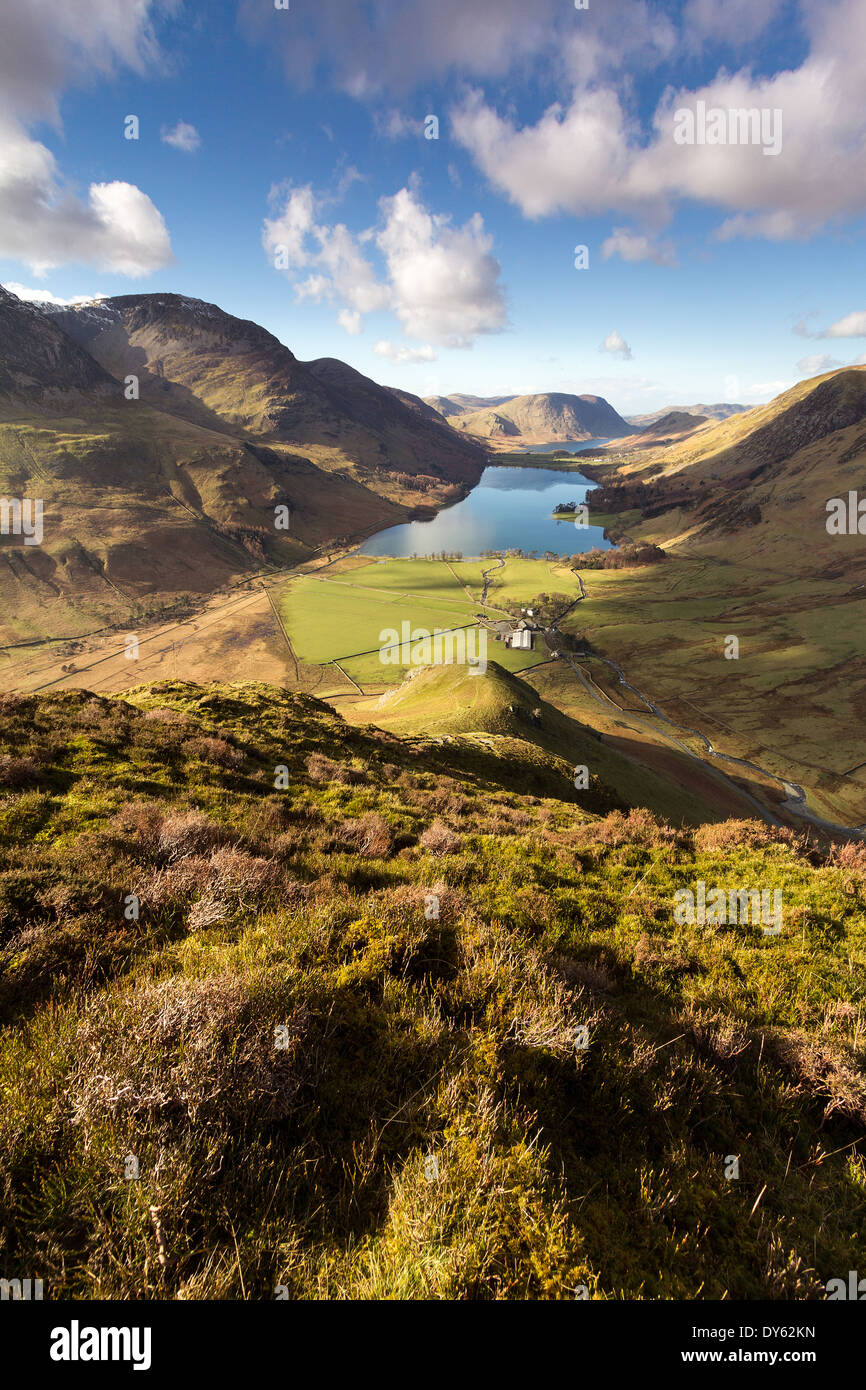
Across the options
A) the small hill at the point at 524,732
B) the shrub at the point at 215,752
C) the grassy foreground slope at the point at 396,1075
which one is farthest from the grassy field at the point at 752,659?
the shrub at the point at 215,752

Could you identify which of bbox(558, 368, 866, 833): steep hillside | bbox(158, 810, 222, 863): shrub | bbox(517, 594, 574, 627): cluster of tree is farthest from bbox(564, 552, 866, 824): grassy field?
bbox(158, 810, 222, 863): shrub

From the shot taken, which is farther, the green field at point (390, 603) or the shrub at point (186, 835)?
the green field at point (390, 603)

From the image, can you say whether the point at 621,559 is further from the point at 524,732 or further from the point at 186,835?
the point at 186,835

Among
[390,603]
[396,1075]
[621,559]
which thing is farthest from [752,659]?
[396,1075]

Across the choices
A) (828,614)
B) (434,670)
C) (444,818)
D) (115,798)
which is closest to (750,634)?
(828,614)

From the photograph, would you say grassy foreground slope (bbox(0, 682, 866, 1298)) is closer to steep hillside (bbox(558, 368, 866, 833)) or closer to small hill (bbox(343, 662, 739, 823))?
small hill (bbox(343, 662, 739, 823))

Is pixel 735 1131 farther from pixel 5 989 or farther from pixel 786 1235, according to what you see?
pixel 5 989

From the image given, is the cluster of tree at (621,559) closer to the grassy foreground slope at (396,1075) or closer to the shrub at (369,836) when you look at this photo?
the shrub at (369,836)
